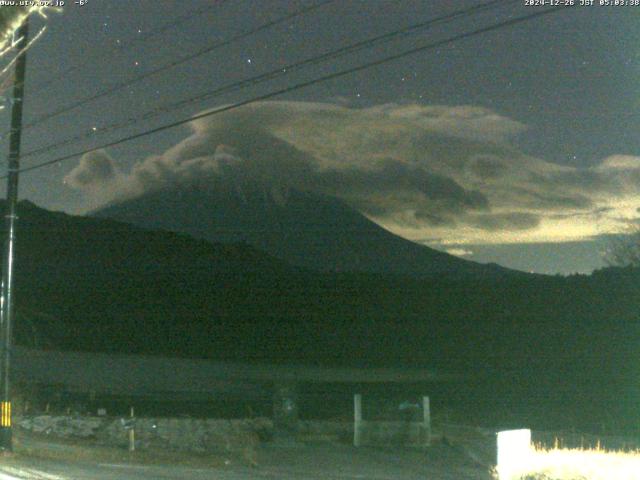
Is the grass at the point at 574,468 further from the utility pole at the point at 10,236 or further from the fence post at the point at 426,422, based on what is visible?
the utility pole at the point at 10,236

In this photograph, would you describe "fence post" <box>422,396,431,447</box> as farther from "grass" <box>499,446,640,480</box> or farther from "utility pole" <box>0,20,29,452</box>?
"utility pole" <box>0,20,29,452</box>

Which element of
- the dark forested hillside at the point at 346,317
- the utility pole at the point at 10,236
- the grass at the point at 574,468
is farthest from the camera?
the dark forested hillside at the point at 346,317

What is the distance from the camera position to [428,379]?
5791 cm

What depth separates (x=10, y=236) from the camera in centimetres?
1906

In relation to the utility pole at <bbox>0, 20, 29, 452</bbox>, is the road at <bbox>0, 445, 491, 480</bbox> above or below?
below

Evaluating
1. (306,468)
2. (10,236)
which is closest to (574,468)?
(306,468)

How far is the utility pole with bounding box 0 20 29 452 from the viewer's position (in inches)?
736

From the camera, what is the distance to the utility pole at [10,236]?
18.7m

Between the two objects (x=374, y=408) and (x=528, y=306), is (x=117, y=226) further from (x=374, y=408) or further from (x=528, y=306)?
(x=374, y=408)

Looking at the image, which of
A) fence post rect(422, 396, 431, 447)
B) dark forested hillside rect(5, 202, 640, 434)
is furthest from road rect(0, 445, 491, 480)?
dark forested hillside rect(5, 202, 640, 434)

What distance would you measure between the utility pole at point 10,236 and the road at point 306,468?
1.98 metres

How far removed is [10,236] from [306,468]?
26.7ft

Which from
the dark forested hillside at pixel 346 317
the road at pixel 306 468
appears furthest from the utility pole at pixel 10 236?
the dark forested hillside at pixel 346 317

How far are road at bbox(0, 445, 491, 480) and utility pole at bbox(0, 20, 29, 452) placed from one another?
1979mm
